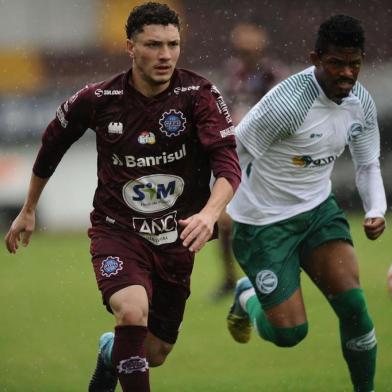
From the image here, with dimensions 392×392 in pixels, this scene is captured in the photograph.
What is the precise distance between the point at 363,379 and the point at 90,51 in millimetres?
10873

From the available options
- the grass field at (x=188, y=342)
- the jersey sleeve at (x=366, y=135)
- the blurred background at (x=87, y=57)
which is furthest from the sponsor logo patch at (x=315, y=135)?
the blurred background at (x=87, y=57)

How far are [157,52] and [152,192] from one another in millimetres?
684

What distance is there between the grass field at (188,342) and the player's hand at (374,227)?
101cm

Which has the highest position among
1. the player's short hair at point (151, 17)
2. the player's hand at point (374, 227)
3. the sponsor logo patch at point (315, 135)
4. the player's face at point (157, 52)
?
the player's short hair at point (151, 17)

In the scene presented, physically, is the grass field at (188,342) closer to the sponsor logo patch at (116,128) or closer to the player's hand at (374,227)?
the player's hand at (374,227)

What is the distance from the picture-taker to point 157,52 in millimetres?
6047

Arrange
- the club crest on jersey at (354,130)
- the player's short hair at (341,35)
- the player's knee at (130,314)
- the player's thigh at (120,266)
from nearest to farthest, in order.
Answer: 1. the player's knee at (130,314)
2. the player's thigh at (120,266)
3. the player's short hair at (341,35)
4. the club crest on jersey at (354,130)

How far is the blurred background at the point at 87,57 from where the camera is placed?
54.0 feet

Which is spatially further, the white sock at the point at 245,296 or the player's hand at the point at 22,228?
the white sock at the point at 245,296

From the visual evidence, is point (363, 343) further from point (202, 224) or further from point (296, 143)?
point (202, 224)

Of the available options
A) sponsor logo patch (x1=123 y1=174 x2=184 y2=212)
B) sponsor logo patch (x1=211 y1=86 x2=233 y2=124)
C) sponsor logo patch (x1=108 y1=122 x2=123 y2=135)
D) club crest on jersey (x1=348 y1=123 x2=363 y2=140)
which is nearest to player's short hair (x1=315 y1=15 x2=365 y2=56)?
club crest on jersey (x1=348 y1=123 x2=363 y2=140)

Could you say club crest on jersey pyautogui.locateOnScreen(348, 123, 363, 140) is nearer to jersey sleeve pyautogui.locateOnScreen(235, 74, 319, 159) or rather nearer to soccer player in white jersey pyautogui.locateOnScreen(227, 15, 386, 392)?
soccer player in white jersey pyautogui.locateOnScreen(227, 15, 386, 392)

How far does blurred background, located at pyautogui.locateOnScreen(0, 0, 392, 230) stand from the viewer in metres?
16.5

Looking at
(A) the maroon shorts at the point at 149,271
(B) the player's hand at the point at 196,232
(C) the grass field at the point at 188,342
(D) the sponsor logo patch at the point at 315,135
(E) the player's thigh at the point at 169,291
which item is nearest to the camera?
(B) the player's hand at the point at 196,232
